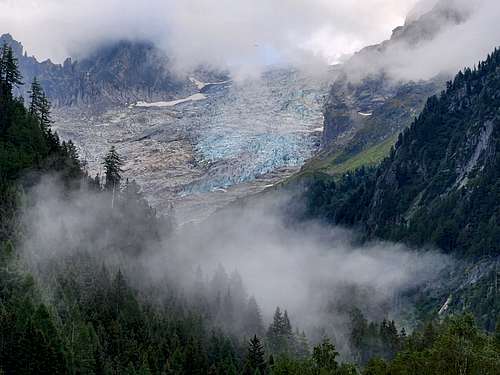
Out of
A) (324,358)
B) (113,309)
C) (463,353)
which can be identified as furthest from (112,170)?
(463,353)

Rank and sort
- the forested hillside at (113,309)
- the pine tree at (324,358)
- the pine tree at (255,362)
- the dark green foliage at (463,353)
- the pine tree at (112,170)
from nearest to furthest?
1. the dark green foliage at (463,353)
2. the pine tree at (324,358)
3. the forested hillside at (113,309)
4. the pine tree at (255,362)
5. the pine tree at (112,170)

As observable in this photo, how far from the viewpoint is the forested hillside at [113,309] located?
74.8m

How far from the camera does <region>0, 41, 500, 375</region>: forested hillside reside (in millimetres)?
74750

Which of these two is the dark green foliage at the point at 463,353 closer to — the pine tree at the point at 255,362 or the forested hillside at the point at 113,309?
the forested hillside at the point at 113,309

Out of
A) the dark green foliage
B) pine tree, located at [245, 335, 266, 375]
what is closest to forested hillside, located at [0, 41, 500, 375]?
the dark green foliage

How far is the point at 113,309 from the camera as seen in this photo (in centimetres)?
11925

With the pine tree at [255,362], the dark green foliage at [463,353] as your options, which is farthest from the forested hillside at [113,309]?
the pine tree at [255,362]

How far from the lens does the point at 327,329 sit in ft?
572

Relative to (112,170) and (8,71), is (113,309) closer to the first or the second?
(112,170)

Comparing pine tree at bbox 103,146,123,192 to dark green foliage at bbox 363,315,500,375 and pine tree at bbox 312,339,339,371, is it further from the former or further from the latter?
dark green foliage at bbox 363,315,500,375

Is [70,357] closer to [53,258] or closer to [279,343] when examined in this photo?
[53,258]

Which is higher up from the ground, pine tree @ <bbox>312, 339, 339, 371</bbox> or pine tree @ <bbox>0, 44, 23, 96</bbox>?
pine tree @ <bbox>0, 44, 23, 96</bbox>

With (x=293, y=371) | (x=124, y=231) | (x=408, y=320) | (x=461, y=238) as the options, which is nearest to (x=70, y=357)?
(x=293, y=371)

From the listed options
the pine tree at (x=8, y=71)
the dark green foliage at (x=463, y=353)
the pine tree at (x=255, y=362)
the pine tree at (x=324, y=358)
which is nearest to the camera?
the dark green foliage at (x=463, y=353)
